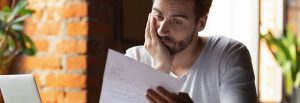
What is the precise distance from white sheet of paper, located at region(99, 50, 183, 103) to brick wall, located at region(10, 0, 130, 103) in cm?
88

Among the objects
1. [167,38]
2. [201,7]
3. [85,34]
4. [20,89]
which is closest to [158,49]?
[167,38]

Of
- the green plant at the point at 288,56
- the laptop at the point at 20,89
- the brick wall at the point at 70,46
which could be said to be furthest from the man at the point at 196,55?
the green plant at the point at 288,56

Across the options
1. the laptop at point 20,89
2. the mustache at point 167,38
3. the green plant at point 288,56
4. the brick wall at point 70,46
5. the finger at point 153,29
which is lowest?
the green plant at point 288,56

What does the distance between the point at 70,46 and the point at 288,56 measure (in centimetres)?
230

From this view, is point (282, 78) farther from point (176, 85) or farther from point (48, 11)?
point (176, 85)

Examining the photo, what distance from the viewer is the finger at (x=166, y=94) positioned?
3.53ft

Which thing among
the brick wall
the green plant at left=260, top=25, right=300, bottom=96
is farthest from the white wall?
the green plant at left=260, top=25, right=300, bottom=96

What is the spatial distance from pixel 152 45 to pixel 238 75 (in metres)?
0.22

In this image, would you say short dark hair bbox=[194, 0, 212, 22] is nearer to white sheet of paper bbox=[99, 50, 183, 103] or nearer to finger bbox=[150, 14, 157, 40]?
finger bbox=[150, 14, 157, 40]

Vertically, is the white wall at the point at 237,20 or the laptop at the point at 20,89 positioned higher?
the laptop at the point at 20,89

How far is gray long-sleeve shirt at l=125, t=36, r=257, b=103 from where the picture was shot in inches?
48.4

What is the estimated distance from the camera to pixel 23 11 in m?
1.92

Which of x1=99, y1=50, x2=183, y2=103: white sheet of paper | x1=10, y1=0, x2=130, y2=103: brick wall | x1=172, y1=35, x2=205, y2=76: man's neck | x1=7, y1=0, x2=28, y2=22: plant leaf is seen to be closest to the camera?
x1=99, y1=50, x2=183, y2=103: white sheet of paper

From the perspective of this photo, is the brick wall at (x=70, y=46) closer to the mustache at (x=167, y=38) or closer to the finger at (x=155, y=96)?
the mustache at (x=167, y=38)
